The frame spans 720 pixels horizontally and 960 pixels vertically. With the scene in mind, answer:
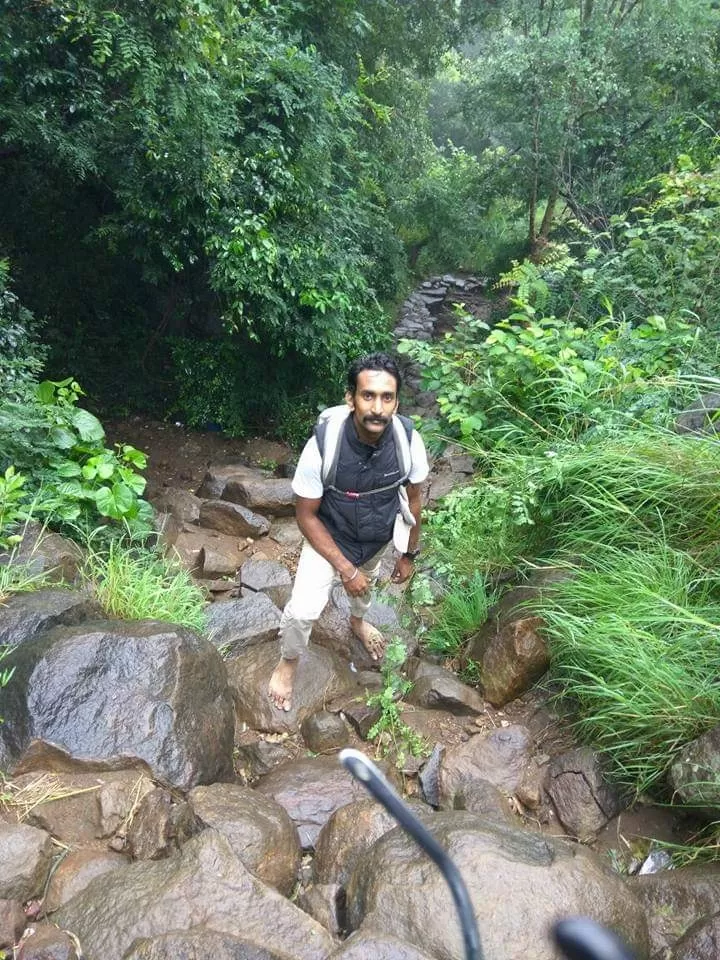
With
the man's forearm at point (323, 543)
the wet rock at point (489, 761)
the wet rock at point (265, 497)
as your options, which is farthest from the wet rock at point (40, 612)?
the wet rock at point (265, 497)

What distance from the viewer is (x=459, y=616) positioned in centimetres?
394

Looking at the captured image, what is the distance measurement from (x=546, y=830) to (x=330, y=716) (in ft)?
3.70

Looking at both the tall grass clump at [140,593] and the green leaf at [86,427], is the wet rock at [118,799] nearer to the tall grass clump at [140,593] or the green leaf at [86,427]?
the tall grass clump at [140,593]

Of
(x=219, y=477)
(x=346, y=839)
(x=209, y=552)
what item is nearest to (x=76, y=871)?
(x=346, y=839)

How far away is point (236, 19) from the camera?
5.53m

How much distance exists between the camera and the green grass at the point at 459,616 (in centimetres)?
385

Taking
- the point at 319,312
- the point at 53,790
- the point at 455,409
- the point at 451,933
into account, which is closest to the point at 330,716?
the point at 53,790

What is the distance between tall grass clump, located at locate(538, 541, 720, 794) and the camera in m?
2.61

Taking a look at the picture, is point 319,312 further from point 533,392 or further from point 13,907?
point 13,907

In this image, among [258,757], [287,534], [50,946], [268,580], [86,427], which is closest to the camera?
[50,946]

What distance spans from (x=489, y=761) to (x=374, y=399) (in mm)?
1725

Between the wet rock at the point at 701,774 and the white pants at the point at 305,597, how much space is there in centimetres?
158

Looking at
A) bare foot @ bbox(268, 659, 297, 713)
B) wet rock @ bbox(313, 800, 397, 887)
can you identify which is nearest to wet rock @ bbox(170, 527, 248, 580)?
bare foot @ bbox(268, 659, 297, 713)

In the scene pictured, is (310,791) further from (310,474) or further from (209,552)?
(209,552)
